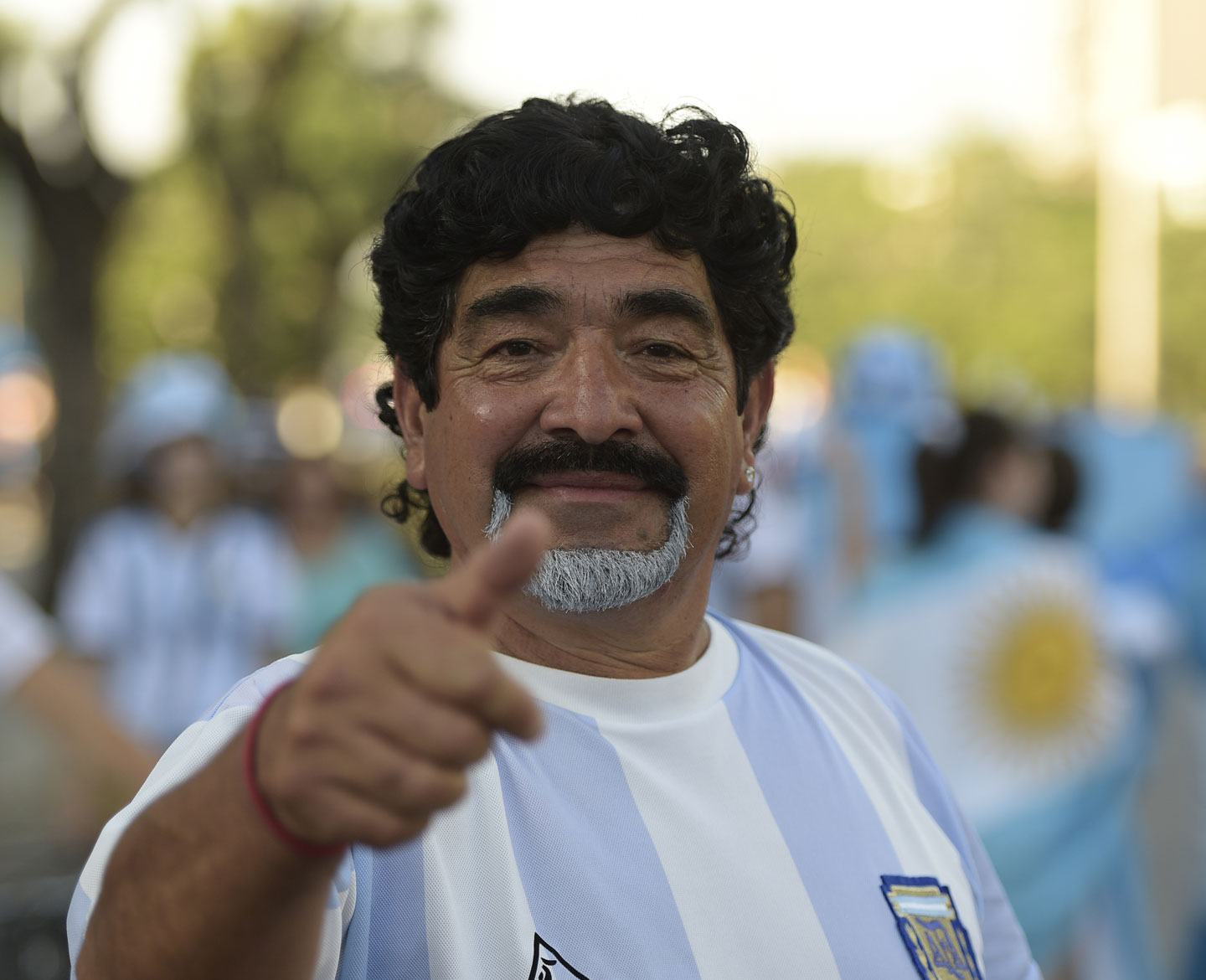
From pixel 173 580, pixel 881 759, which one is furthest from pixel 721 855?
pixel 173 580

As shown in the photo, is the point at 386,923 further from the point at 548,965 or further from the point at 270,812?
the point at 270,812

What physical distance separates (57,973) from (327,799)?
2.84 meters

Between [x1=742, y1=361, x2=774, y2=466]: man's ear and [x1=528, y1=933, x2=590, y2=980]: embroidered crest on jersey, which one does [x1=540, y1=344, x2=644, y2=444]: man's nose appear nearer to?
[x1=742, y1=361, x2=774, y2=466]: man's ear

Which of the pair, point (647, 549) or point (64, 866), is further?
point (64, 866)

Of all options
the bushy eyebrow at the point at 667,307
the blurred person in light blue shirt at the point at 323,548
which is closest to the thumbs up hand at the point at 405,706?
the bushy eyebrow at the point at 667,307

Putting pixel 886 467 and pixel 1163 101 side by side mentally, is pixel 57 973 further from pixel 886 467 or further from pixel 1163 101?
pixel 1163 101

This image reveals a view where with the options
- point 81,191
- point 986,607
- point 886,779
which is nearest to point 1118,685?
point 986,607

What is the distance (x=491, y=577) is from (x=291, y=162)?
670 inches

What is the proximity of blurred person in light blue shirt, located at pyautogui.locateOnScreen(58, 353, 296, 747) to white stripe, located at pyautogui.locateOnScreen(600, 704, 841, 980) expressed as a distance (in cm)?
349

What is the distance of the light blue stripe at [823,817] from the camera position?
1.78m

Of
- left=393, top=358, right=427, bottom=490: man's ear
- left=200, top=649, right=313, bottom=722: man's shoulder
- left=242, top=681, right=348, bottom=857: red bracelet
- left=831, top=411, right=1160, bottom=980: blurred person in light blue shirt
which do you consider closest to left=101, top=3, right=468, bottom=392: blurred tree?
left=831, top=411, right=1160, bottom=980: blurred person in light blue shirt

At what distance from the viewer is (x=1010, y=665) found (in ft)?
16.4

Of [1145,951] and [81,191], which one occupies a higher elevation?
[81,191]

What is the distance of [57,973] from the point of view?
3.49m
